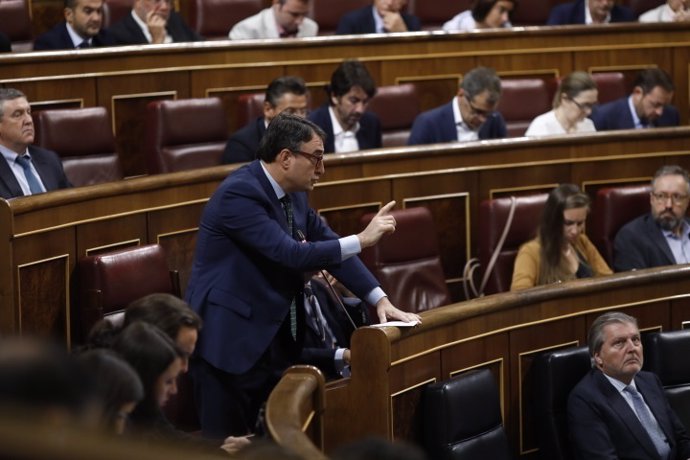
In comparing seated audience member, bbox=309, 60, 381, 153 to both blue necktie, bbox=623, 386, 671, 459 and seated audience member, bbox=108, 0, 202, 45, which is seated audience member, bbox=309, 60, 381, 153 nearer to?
seated audience member, bbox=108, 0, 202, 45

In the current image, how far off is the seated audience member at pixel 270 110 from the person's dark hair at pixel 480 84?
0.38 meters

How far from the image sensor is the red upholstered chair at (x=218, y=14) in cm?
266

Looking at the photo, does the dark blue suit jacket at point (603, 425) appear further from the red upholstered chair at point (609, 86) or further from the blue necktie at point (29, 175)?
the red upholstered chair at point (609, 86)

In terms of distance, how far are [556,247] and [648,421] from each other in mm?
371

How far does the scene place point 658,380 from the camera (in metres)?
1.62

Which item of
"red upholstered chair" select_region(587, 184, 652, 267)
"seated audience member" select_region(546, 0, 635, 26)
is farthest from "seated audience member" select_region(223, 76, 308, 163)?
"seated audience member" select_region(546, 0, 635, 26)

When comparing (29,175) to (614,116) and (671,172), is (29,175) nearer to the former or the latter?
(671,172)

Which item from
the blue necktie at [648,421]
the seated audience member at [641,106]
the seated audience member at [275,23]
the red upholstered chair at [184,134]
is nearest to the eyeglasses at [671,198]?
the seated audience member at [641,106]

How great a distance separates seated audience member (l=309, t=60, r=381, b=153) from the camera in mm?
2049

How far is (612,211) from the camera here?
206cm

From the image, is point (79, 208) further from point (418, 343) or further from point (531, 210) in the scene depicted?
point (531, 210)

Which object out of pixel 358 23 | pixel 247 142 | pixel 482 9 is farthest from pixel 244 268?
pixel 482 9

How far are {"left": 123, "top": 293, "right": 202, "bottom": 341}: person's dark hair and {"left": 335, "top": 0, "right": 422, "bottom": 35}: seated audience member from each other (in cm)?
175

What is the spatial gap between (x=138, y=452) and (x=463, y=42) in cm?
235
